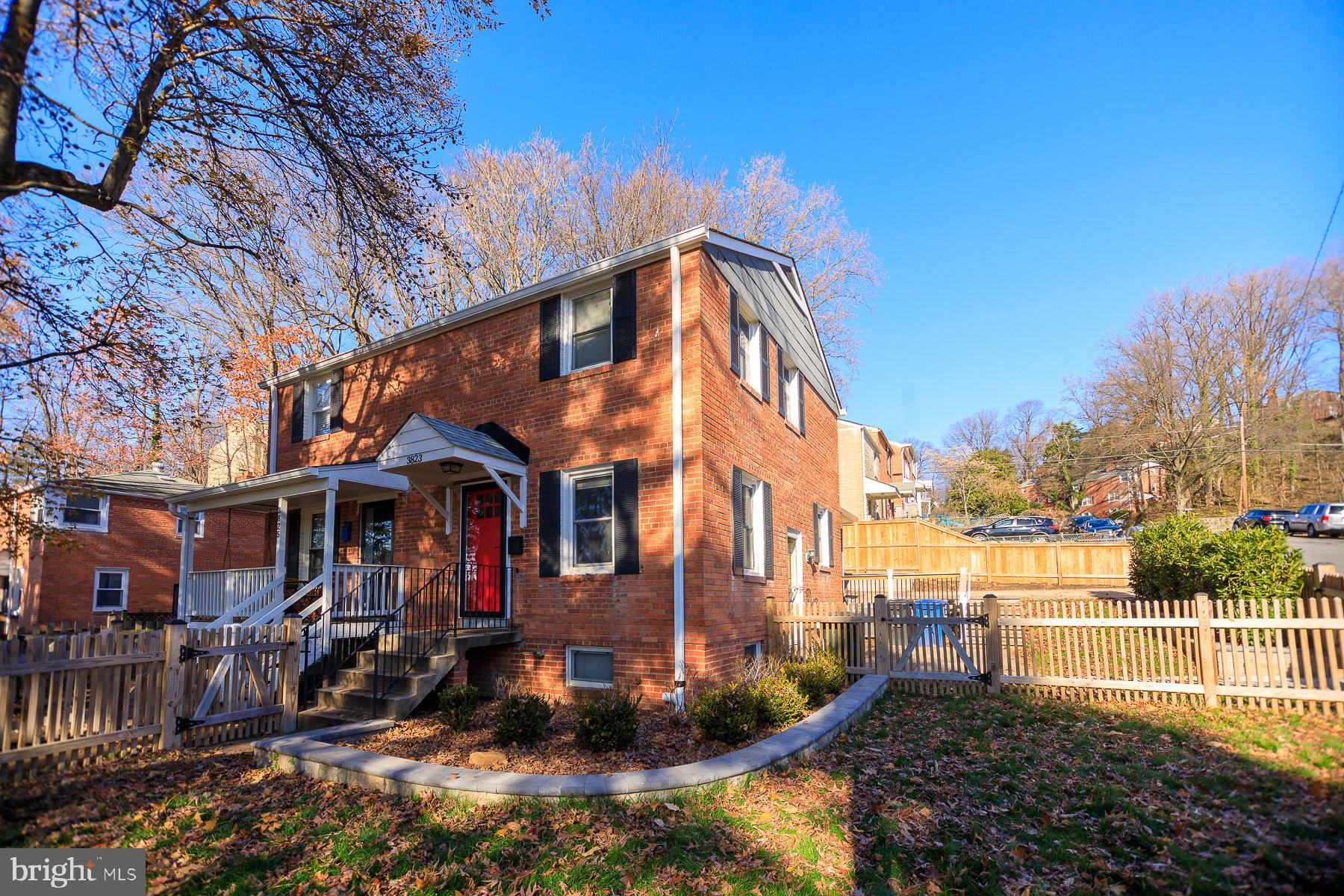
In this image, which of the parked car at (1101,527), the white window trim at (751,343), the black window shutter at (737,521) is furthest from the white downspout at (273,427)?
the parked car at (1101,527)

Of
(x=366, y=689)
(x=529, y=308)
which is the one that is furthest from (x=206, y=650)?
(x=529, y=308)

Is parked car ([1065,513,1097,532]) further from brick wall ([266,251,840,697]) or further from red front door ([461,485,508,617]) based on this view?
red front door ([461,485,508,617])

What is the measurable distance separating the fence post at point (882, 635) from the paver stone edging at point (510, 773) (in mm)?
3235

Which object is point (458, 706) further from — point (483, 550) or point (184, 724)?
point (483, 550)

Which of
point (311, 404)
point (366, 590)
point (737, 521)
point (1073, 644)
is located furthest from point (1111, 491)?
point (366, 590)

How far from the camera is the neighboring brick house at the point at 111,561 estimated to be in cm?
2161

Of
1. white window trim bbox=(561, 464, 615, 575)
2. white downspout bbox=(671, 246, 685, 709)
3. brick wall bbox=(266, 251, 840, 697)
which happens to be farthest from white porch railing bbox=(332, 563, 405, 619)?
white downspout bbox=(671, 246, 685, 709)

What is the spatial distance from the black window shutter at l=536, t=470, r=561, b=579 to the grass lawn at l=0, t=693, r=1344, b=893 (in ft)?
14.9

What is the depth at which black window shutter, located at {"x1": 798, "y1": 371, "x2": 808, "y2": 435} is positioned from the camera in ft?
52.5

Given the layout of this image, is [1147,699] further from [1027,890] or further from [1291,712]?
[1291,712]

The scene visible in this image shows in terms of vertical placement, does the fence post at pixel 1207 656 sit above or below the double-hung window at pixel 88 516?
below

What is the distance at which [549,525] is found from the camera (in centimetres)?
1085

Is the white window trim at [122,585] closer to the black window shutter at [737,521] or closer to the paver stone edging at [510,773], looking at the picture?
the paver stone edging at [510,773]

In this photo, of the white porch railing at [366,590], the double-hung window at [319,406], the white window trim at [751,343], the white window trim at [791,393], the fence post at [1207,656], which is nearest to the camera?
the fence post at [1207,656]
